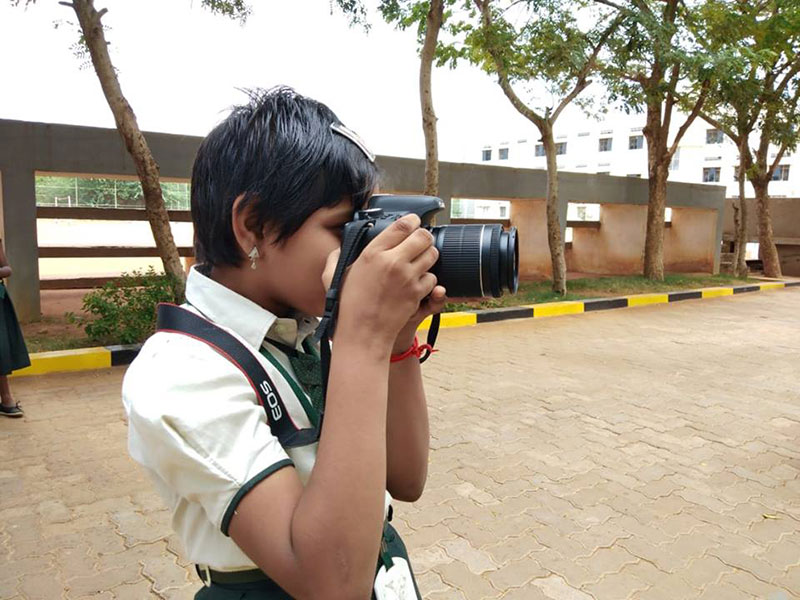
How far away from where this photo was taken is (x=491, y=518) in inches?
103

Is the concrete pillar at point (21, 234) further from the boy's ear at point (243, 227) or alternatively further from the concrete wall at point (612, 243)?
the concrete wall at point (612, 243)

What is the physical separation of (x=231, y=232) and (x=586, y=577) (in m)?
1.92

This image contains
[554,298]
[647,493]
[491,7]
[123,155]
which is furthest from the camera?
[554,298]

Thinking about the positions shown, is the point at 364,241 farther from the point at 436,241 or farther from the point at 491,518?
the point at 491,518

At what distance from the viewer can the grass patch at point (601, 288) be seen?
888 cm

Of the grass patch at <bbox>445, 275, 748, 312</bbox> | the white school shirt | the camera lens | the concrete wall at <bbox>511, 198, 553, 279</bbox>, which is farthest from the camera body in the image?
the concrete wall at <bbox>511, 198, 553, 279</bbox>

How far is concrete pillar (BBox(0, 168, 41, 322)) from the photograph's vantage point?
6.16m

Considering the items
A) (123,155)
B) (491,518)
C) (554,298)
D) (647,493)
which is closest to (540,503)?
(491,518)

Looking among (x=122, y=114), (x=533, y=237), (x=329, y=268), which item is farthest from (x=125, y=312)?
(x=533, y=237)

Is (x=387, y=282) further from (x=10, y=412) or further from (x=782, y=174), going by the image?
(x=782, y=174)

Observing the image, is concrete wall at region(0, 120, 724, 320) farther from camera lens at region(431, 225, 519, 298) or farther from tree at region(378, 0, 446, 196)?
camera lens at region(431, 225, 519, 298)

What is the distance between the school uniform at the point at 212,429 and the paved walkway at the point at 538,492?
1.47 metres

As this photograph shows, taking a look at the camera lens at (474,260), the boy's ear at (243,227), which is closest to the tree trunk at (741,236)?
the camera lens at (474,260)

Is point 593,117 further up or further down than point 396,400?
further up
